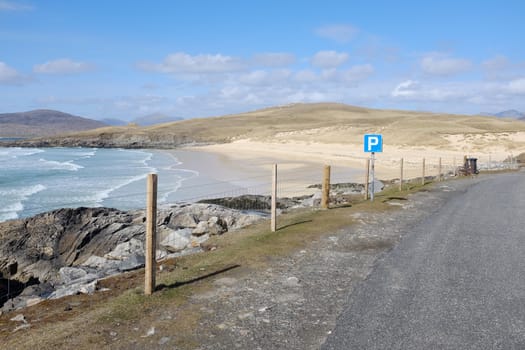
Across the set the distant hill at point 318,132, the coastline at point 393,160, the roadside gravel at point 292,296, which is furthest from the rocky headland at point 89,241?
the distant hill at point 318,132

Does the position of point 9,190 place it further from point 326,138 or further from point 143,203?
point 326,138

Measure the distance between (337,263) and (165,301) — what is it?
370 centimetres

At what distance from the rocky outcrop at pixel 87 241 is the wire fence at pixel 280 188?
0.17 metres

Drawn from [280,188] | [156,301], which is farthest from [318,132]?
[156,301]

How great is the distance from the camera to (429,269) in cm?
888

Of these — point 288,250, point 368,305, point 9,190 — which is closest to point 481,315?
point 368,305

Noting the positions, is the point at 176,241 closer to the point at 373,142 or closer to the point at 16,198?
the point at 373,142

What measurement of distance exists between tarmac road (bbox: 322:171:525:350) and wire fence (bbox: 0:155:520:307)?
6.16m

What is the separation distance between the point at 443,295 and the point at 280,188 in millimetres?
22556

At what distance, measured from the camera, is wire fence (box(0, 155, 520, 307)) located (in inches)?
671

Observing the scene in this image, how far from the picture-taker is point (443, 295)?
747 centimetres

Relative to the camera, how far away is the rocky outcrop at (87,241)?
12.3 m

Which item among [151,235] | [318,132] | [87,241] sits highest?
[318,132]

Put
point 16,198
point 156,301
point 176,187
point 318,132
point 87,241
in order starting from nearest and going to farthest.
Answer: point 156,301 → point 87,241 → point 16,198 → point 176,187 → point 318,132
